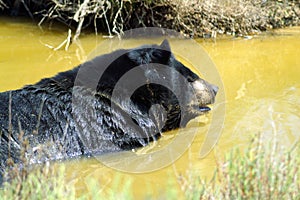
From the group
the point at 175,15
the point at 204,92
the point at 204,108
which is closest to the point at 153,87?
the point at 204,92

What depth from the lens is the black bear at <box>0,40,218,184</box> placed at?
19.3ft

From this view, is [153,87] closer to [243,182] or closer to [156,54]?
[156,54]

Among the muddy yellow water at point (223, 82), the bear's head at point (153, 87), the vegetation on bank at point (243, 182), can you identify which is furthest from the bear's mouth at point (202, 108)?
the vegetation on bank at point (243, 182)

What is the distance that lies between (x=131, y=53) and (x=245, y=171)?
3.72 m

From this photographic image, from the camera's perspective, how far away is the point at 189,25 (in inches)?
527

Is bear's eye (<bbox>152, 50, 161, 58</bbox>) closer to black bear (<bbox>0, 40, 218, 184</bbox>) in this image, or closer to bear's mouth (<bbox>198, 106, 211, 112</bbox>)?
black bear (<bbox>0, 40, 218, 184</bbox>)

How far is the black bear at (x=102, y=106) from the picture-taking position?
588 centimetres

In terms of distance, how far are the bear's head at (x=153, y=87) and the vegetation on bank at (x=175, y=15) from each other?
18.5ft

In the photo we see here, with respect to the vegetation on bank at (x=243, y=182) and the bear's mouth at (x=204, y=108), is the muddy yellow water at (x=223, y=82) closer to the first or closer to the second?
the bear's mouth at (x=204, y=108)

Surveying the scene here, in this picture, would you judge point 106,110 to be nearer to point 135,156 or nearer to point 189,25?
point 135,156

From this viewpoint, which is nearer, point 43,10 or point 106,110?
point 106,110

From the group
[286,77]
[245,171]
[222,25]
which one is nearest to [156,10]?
[222,25]

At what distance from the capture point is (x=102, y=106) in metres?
6.36

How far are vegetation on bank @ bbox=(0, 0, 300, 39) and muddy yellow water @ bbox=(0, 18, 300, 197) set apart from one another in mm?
511
